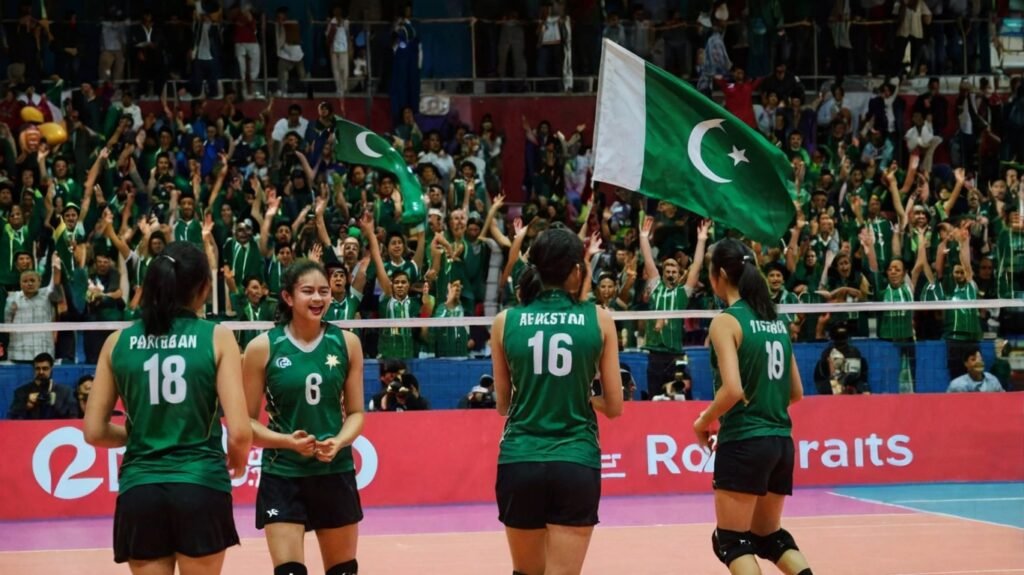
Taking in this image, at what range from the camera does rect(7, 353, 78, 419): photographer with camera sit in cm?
1565

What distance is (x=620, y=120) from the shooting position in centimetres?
1411

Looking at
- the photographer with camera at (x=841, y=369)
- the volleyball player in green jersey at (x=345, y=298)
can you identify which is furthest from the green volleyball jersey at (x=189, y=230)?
the photographer with camera at (x=841, y=369)

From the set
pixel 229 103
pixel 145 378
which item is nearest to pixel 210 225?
pixel 229 103

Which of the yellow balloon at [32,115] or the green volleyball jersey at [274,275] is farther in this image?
the yellow balloon at [32,115]

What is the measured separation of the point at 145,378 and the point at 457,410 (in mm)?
9847

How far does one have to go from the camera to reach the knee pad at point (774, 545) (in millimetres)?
8211

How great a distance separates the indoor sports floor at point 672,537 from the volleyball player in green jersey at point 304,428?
14.6ft

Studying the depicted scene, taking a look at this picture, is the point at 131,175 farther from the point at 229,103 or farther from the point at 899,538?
the point at 899,538

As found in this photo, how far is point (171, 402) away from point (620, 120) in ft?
27.9

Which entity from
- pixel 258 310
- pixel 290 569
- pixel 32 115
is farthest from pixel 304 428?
pixel 32 115

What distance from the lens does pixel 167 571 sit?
20.3 feet

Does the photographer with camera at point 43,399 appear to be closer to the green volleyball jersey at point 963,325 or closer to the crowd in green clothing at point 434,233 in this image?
the crowd in green clothing at point 434,233

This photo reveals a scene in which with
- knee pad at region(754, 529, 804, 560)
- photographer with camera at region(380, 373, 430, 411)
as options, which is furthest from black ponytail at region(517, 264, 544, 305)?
photographer with camera at region(380, 373, 430, 411)

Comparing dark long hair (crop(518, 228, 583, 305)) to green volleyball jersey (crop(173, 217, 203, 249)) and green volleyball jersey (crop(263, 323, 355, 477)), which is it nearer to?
green volleyball jersey (crop(263, 323, 355, 477))
